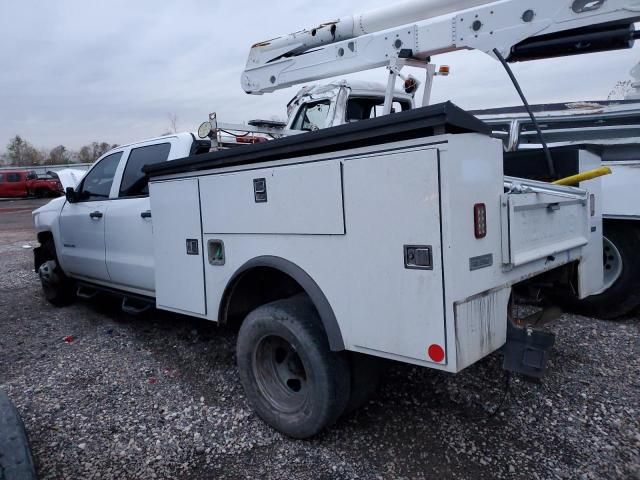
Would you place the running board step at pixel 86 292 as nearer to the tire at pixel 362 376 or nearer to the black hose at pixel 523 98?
the tire at pixel 362 376

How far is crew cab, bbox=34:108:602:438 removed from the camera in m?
2.34

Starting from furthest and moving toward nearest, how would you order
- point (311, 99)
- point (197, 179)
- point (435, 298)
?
point (311, 99) → point (197, 179) → point (435, 298)

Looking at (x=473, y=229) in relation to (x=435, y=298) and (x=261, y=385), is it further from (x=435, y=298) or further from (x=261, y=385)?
(x=261, y=385)

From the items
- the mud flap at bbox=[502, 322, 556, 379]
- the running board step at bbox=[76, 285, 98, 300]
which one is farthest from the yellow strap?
the running board step at bbox=[76, 285, 98, 300]

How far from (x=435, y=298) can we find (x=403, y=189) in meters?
0.53

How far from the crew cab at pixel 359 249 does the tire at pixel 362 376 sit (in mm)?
11

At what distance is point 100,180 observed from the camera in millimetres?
5441

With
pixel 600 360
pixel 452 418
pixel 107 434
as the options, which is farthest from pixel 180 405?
pixel 600 360

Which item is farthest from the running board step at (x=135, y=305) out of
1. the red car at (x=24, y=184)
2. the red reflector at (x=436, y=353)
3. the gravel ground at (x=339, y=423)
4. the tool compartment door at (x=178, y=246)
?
the red car at (x=24, y=184)

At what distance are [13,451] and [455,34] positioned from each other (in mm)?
4106

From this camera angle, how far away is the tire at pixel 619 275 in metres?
4.85

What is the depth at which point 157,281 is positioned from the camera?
162 inches

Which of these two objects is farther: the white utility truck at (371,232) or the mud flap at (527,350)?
the mud flap at (527,350)

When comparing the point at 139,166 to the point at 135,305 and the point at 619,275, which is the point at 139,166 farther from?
the point at 619,275
